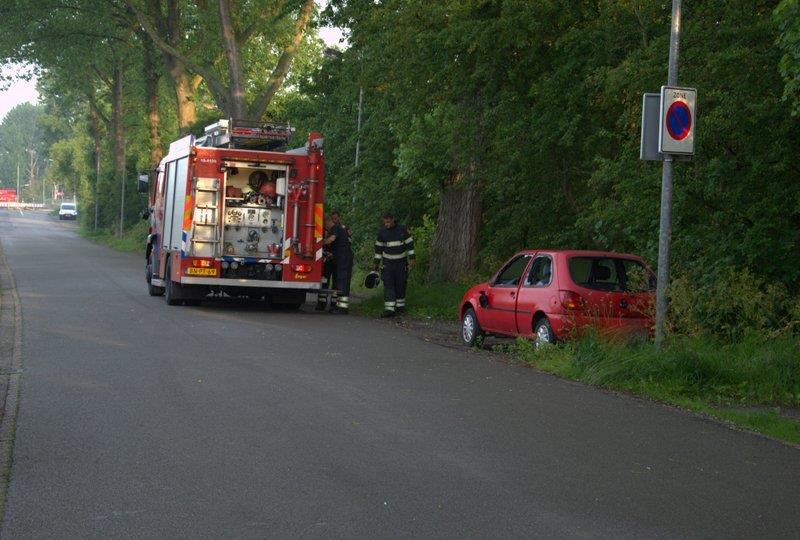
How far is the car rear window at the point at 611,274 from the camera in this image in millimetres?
14992

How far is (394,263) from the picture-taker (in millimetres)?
22016

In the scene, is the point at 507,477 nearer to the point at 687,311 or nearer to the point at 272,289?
the point at 687,311

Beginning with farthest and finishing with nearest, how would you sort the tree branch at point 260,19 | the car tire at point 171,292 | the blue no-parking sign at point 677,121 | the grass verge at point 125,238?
the grass verge at point 125,238
the tree branch at point 260,19
the car tire at point 171,292
the blue no-parking sign at point 677,121

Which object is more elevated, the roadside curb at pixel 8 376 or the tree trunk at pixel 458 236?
the tree trunk at pixel 458 236

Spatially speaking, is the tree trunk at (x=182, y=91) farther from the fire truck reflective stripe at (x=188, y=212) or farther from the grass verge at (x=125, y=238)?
the fire truck reflective stripe at (x=188, y=212)

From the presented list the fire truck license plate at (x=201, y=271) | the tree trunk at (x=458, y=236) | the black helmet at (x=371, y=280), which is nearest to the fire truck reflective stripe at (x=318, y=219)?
the black helmet at (x=371, y=280)

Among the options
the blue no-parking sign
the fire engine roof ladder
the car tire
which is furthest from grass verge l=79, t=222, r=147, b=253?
the blue no-parking sign

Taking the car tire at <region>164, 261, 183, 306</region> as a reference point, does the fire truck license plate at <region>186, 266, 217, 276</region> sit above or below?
above

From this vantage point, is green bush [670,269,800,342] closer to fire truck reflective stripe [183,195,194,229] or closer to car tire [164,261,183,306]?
fire truck reflective stripe [183,195,194,229]

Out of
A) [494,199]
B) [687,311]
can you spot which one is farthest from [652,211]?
[494,199]

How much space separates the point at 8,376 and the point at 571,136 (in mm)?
10616

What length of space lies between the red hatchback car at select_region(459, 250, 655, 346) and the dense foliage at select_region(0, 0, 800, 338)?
53 centimetres

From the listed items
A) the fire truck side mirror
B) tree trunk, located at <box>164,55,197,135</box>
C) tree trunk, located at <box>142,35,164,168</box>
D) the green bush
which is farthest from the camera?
tree trunk, located at <box>142,35,164,168</box>

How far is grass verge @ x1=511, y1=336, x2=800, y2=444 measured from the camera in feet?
38.4
